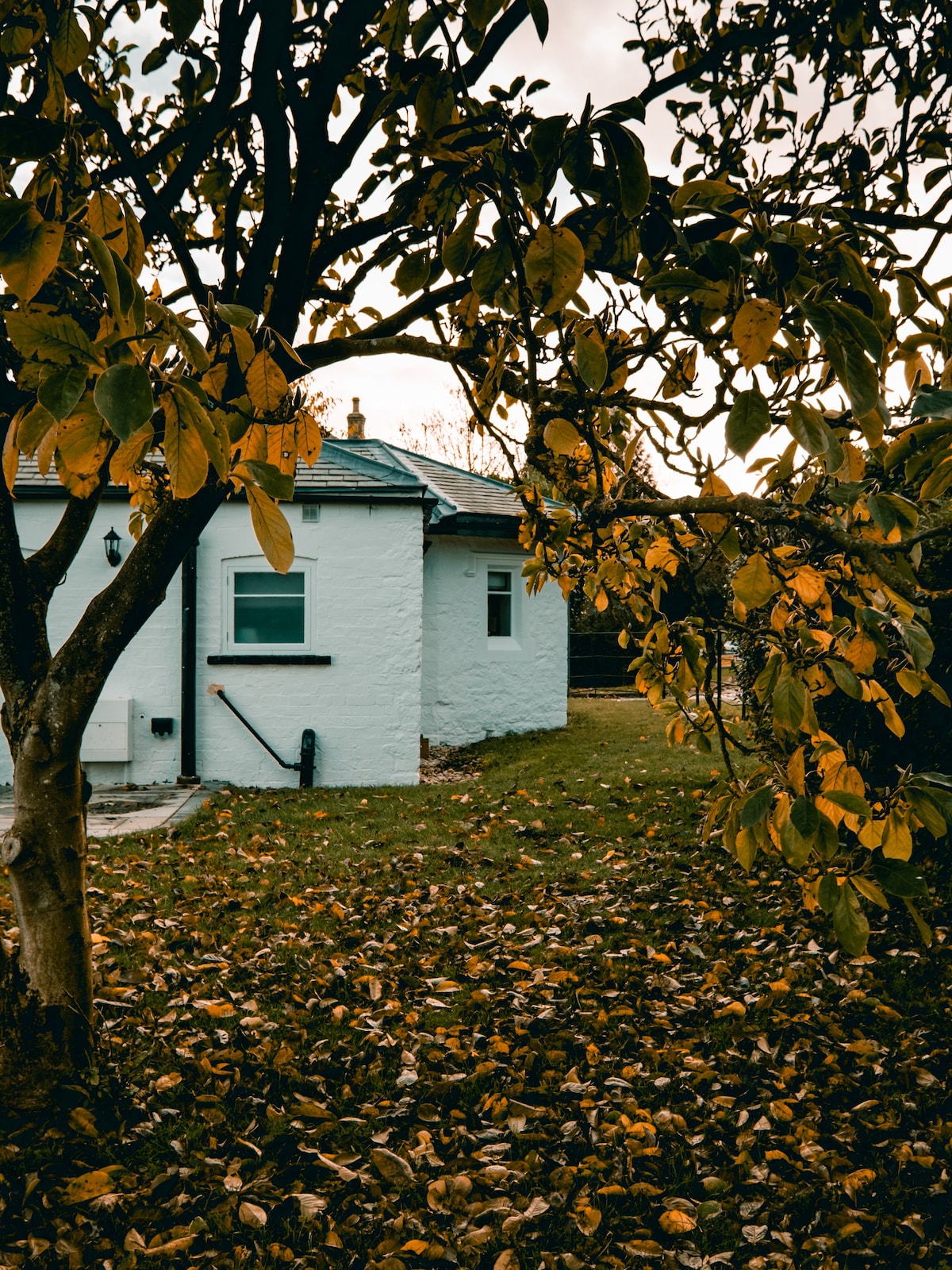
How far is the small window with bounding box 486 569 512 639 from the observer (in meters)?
15.0

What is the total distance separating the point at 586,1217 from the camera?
104 inches

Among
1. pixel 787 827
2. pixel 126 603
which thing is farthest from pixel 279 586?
pixel 787 827

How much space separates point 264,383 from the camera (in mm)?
1540

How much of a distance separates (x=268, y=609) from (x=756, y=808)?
31.9ft

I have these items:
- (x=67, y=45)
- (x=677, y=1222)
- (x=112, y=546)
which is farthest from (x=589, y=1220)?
(x=112, y=546)

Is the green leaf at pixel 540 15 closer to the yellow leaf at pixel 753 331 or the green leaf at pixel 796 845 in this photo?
the yellow leaf at pixel 753 331

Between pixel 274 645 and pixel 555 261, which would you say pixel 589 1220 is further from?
pixel 274 645

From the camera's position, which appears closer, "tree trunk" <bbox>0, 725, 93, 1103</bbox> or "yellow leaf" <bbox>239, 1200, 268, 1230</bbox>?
"yellow leaf" <bbox>239, 1200, 268, 1230</bbox>

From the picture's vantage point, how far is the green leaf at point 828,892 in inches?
54.9

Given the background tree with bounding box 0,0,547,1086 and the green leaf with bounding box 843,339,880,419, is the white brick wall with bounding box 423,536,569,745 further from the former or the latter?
the green leaf with bounding box 843,339,880,419

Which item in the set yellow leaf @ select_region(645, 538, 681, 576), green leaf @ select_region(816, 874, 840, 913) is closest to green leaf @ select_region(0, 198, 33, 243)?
green leaf @ select_region(816, 874, 840, 913)

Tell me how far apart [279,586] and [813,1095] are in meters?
8.70

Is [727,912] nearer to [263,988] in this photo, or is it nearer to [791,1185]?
[791,1185]

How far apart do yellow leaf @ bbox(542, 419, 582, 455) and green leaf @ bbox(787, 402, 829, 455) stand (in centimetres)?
113
